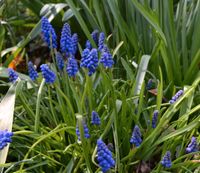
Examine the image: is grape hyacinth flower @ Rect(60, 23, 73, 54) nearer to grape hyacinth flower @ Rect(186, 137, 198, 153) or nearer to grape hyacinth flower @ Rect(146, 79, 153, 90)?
grape hyacinth flower @ Rect(146, 79, 153, 90)

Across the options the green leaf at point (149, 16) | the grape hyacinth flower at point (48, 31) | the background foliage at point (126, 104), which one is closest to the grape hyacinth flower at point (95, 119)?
the background foliage at point (126, 104)

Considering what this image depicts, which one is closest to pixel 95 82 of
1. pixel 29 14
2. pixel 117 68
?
pixel 117 68

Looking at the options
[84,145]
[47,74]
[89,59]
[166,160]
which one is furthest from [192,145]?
[47,74]

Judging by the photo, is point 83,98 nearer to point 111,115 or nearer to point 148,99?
point 111,115

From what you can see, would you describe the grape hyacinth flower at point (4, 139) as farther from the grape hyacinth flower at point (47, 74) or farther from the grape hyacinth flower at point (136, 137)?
the grape hyacinth flower at point (136, 137)

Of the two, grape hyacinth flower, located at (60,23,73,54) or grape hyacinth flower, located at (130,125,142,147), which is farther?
grape hyacinth flower, located at (60,23,73,54)

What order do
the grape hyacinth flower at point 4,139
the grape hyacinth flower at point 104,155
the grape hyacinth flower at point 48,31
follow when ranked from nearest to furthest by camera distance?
the grape hyacinth flower at point 104,155 < the grape hyacinth flower at point 4,139 < the grape hyacinth flower at point 48,31

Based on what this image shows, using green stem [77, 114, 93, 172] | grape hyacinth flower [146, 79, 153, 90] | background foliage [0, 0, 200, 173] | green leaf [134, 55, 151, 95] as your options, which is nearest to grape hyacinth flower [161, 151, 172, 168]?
background foliage [0, 0, 200, 173]

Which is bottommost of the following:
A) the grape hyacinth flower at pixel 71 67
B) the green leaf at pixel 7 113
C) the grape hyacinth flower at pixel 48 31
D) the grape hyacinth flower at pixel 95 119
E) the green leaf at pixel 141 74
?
the green leaf at pixel 141 74

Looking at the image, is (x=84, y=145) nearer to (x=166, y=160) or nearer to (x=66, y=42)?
(x=166, y=160)

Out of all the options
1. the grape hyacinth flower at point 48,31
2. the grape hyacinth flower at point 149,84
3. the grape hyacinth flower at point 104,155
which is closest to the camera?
the grape hyacinth flower at point 104,155

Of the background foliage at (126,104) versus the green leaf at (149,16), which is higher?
the green leaf at (149,16)

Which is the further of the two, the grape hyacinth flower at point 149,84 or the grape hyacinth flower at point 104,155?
the grape hyacinth flower at point 149,84
